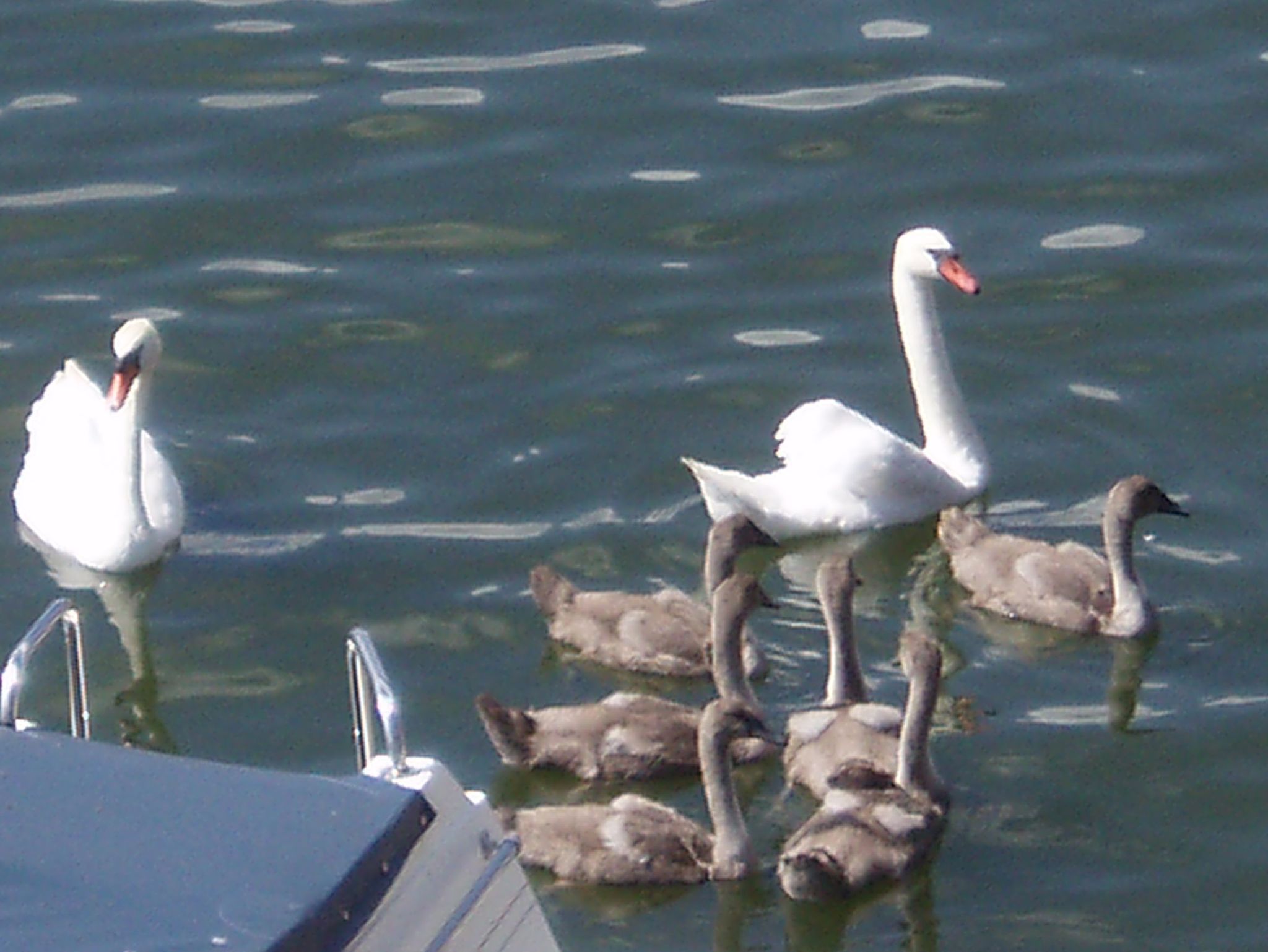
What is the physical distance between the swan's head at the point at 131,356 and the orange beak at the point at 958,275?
3.08 meters

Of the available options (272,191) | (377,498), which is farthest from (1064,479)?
(272,191)

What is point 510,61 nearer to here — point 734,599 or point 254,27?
point 254,27

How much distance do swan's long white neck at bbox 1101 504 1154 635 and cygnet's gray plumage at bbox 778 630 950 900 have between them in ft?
3.89

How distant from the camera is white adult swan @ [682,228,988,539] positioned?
11523 mm

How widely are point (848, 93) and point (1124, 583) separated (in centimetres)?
446

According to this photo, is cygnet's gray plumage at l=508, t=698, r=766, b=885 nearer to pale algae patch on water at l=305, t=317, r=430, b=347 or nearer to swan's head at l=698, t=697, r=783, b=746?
swan's head at l=698, t=697, r=783, b=746

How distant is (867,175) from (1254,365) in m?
2.30

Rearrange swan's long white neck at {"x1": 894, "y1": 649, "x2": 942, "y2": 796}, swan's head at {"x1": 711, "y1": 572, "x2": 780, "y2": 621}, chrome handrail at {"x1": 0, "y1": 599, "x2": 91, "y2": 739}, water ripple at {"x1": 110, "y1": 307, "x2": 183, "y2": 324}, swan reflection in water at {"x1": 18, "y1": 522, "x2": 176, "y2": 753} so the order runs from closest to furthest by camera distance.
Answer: chrome handrail at {"x1": 0, "y1": 599, "x2": 91, "y2": 739} → swan's long white neck at {"x1": 894, "y1": 649, "x2": 942, "y2": 796} → swan's head at {"x1": 711, "y1": 572, "x2": 780, "y2": 621} → swan reflection in water at {"x1": 18, "y1": 522, "x2": 176, "y2": 753} → water ripple at {"x1": 110, "y1": 307, "x2": 183, "y2": 324}

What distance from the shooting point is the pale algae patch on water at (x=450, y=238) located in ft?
45.1

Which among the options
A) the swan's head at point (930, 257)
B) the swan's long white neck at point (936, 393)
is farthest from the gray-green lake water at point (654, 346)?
the swan's head at point (930, 257)

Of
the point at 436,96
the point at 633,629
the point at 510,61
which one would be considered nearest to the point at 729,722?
the point at 633,629

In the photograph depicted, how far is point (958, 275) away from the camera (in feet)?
39.7

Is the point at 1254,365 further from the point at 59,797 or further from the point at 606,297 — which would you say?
the point at 59,797

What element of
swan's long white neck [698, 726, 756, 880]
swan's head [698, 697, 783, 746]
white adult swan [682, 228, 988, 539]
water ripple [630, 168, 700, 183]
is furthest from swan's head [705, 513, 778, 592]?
water ripple [630, 168, 700, 183]
